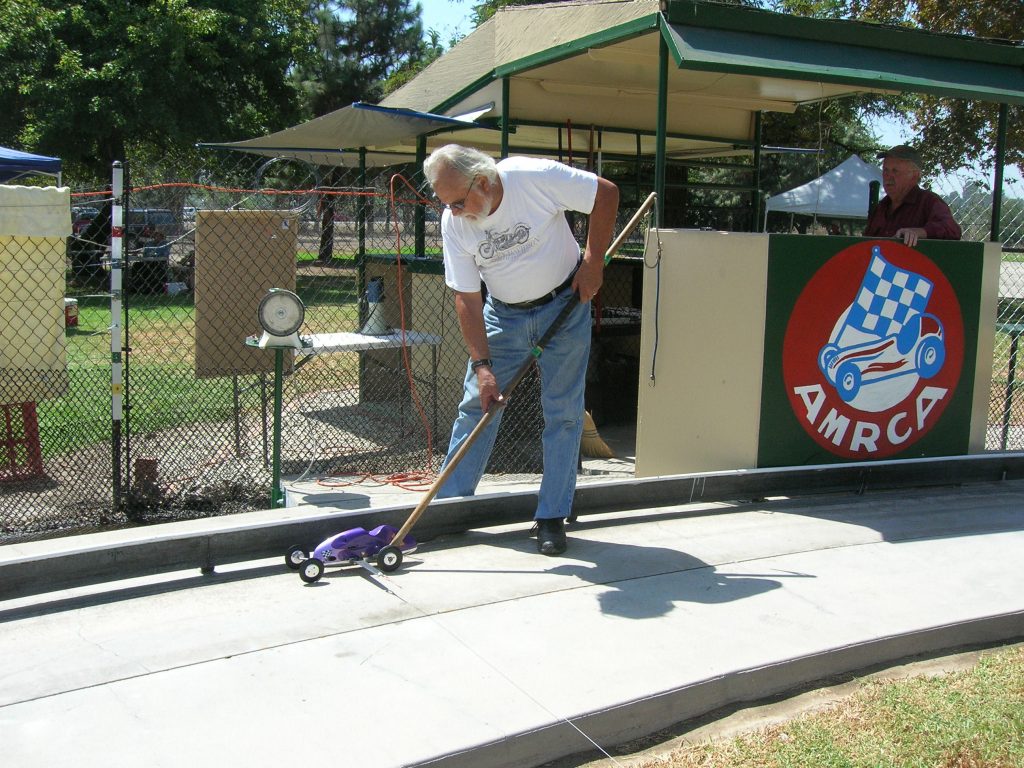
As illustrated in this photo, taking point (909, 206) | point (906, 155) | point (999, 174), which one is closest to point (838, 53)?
point (906, 155)

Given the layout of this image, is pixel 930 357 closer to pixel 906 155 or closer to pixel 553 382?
pixel 906 155

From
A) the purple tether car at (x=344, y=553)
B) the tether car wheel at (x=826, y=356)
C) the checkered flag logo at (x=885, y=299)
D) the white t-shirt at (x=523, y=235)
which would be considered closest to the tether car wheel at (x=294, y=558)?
the purple tether car at (x=344, y=553)

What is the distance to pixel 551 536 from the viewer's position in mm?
4488

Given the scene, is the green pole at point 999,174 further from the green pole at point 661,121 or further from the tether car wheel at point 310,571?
the tether car wheel at point 310,571

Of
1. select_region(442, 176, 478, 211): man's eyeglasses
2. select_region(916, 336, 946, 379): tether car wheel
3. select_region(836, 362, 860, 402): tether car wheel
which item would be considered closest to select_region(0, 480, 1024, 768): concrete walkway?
select_region(836, 362, 860, 402): tether car wheel

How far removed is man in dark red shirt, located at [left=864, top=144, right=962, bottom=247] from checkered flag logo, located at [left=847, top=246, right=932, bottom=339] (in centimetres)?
34

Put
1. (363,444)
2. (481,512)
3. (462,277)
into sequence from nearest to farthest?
(462,277) < (481,512) < (363,444)

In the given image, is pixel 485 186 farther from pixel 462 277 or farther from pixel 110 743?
pixel 110 743

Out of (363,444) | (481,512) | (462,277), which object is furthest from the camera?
(363,444)

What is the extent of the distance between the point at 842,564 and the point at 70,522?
14.0 feet

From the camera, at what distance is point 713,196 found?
19.0 meters

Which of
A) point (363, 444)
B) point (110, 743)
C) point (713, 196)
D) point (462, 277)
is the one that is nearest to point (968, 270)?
point (462, 277)

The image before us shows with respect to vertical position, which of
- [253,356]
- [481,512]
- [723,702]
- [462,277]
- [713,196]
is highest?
[713,196]

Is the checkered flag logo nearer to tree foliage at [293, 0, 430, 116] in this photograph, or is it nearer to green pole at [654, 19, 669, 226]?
green pole at [654, 19, 669, 226]
